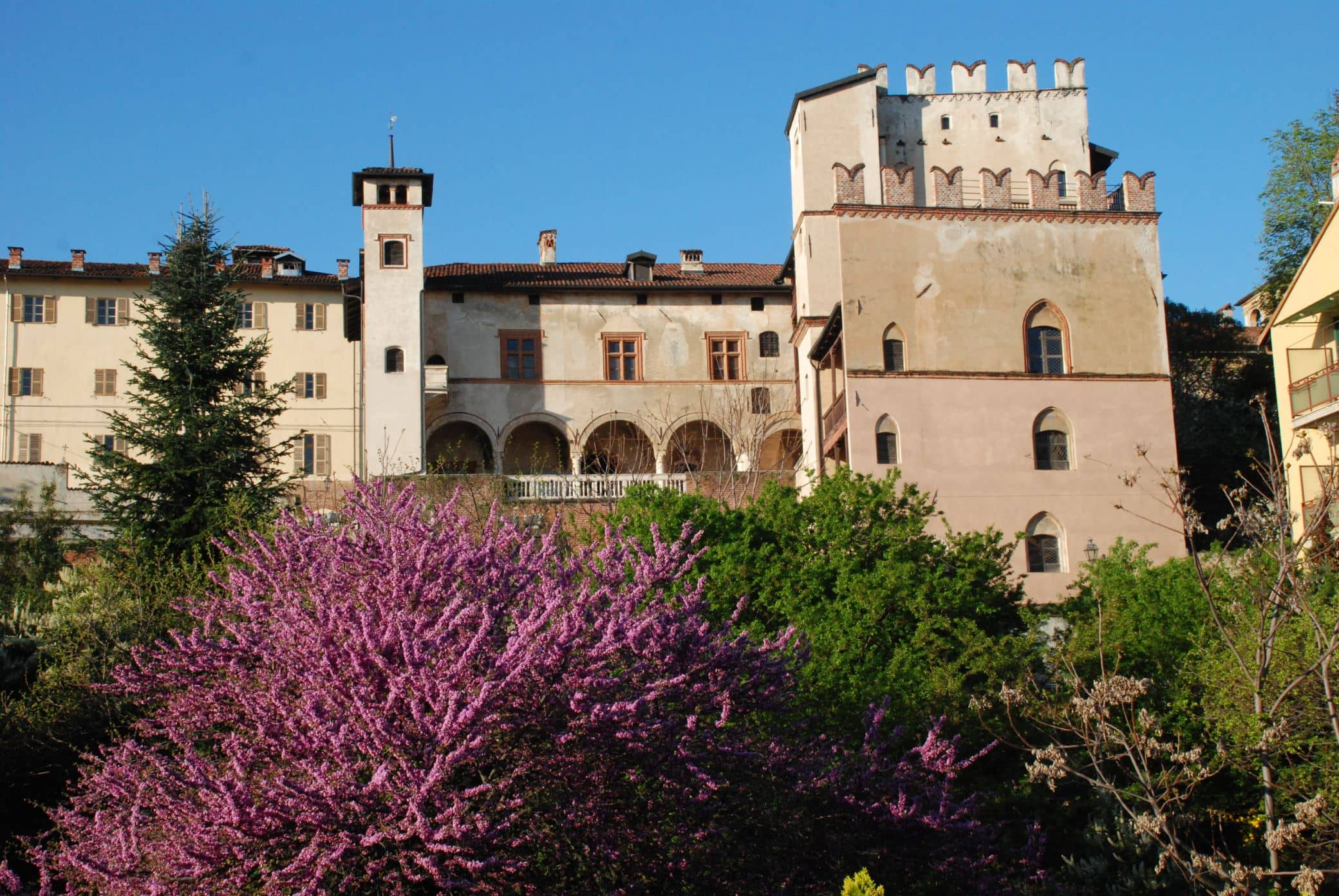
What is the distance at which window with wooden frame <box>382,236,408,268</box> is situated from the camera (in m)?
46.2

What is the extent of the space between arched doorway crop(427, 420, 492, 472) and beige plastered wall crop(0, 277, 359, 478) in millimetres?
2845

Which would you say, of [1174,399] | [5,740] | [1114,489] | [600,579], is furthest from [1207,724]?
[1174,399]

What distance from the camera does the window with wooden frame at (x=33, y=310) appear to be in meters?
48.6

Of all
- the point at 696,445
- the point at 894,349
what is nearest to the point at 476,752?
the point at 894,349

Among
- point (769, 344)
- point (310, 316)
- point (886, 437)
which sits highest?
point (310, 316)

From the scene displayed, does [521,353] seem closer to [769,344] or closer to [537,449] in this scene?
[537,449]

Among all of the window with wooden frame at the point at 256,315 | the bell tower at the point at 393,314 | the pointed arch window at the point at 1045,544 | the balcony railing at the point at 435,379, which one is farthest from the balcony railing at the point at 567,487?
the window with wooden frame at the point at 256,315

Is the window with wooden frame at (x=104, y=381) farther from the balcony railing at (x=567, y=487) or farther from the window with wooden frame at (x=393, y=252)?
the balcony railing at (x=567, y=487)

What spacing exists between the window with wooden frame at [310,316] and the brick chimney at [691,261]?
12.1 metres

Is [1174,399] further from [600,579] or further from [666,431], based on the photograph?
[600,579]

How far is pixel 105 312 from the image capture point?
161 ft

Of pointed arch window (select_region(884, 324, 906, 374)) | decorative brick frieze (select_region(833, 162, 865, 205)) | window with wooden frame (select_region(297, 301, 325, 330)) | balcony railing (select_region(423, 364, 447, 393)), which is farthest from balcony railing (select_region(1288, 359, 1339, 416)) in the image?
window with wooden frame (select_region(297, 301, 325, 330))

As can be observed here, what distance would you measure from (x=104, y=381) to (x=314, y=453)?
23.9 feet

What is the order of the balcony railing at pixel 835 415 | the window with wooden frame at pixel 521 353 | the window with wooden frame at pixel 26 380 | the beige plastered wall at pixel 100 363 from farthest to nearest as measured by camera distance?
the window with wooden frame at pixel 26 380 < the beige plastered wall at pixel 100 363 < the window with wooden frame at pixel 521 353 < the balcony railing at pixel 835 415
